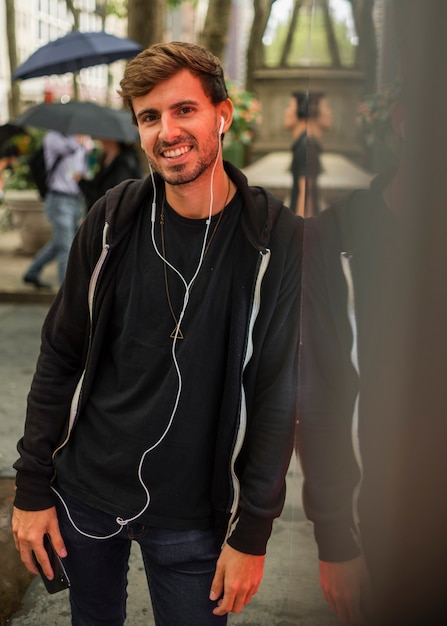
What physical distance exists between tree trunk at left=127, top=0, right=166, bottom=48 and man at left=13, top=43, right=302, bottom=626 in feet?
27.5

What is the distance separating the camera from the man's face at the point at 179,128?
172 cm

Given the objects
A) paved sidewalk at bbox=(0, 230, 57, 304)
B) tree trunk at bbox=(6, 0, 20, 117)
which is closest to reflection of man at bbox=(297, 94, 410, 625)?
paved sidewalk at bbox=(0, 230, 57, 304)

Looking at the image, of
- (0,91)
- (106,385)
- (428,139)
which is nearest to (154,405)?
(106,385)

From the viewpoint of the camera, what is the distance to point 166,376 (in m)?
1.75

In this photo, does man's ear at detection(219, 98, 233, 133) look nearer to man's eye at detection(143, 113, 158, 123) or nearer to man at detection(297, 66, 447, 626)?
man's eye at detection(143, 113, 158, 123)

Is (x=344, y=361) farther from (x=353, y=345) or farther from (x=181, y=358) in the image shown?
(x=181, y=358)

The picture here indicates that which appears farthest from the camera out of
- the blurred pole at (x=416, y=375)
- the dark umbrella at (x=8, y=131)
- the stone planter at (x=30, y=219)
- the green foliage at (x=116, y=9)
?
the green foliage at (x=116, y=9)

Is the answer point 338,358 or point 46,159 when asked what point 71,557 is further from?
point 46,159

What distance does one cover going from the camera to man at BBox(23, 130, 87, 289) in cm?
798

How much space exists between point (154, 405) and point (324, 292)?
661mm

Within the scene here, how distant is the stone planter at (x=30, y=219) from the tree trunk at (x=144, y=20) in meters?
2.59

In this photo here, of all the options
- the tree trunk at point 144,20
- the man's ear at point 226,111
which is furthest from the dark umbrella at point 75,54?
the man's ear at point 226,111

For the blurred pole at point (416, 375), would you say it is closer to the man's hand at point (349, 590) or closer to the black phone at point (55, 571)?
the man's hand at point (349, 590)

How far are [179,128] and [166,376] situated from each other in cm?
54
